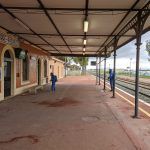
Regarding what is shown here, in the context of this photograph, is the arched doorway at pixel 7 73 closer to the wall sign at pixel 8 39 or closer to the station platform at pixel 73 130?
the wall sign at pixel 8 39

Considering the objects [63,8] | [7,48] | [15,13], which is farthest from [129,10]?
[7,48]

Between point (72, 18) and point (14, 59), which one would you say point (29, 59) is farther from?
point (72, 18)

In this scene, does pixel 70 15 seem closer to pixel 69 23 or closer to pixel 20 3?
pixel 69 23

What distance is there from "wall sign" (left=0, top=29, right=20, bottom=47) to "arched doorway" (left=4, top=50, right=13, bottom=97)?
643 millimetres

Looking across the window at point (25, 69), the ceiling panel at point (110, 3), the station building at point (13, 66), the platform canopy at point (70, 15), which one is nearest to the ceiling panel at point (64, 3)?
the platform canopy at point (70, 15)

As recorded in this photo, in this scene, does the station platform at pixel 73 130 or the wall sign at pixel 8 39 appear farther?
the wall sign at pixel 8 39

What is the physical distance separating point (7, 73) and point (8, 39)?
2.07m

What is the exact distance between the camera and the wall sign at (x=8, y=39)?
13867 mm

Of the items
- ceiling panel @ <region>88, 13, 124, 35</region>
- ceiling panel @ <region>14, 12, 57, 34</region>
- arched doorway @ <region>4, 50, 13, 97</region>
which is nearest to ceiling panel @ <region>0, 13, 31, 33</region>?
ceiling panel @ <region>14, 12, 57, 34</region>

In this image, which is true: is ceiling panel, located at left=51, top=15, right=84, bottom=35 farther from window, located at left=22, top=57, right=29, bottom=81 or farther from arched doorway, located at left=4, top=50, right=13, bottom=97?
window, located at left=22, top=57, right=29, bottom=81

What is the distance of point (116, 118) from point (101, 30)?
594 cm

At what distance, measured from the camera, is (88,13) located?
10.2 meters

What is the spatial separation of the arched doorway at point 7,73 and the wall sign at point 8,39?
2.11 feet

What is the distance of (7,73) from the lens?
51.6ft
